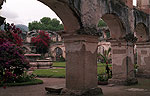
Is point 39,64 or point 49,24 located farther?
point 49,24

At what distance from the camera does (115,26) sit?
9.84 meters

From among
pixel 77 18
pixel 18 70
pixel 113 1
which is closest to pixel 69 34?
pixel 77 18

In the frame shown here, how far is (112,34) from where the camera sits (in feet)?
32.9

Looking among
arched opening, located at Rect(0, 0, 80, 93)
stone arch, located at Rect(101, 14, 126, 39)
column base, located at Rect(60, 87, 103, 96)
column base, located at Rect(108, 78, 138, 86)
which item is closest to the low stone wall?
column base, located at Rect(108, 78, 138, 86)

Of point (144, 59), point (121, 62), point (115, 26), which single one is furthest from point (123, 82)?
point (144, 59)

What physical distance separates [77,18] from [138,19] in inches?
242

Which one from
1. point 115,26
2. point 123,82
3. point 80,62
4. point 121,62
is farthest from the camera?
point 121,62

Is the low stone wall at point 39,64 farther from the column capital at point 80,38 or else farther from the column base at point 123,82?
the column capital at point 80,38

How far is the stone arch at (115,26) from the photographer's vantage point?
30.9 feet

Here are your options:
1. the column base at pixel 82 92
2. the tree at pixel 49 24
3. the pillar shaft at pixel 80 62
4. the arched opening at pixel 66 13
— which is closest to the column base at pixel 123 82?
the column base at pixel 82 92

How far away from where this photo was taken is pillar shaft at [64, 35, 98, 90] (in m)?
6.69

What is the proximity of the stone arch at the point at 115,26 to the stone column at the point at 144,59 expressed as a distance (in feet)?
11.8

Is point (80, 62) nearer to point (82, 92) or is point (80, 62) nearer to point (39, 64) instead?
point (82, 92)

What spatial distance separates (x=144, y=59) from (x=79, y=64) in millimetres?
7738
